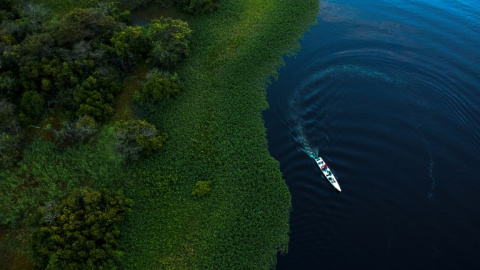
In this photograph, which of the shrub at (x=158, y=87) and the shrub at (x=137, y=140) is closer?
the shrub at (x=137, y=140)

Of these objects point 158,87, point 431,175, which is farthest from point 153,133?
point 431,175

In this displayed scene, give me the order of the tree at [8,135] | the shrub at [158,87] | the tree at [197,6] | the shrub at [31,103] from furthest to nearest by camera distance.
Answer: the tree at [197,6], the shrub at [158,87], the shrub at [31,103], the tree at [8,135]

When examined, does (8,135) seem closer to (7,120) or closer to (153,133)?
(7,120)

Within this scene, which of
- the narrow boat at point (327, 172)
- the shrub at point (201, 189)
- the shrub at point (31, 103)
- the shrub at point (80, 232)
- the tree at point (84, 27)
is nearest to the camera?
the shrub at point (80, 232)

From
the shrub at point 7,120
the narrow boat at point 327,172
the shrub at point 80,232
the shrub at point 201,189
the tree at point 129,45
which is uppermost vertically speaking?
the tree at point 129,45

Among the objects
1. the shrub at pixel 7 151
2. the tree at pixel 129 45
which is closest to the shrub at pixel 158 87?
the tree at pixel 129 45

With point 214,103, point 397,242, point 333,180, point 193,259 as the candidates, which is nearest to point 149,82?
point 214,103

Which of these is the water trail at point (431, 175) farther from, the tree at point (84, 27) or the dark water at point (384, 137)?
the tree at point (84, 27)

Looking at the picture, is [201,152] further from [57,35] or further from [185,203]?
[57,35]
